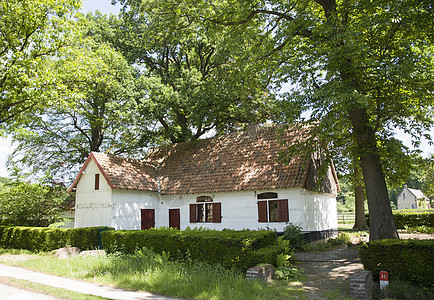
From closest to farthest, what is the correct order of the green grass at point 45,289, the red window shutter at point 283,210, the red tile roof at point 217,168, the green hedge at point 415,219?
1. the green grass at point 45,289
2. the red window shutter at point 283,210
3. the red tile roof at point 217,168
4. the green hedge at point 415,219

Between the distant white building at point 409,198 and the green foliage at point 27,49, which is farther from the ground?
the green foliage at point 27,49

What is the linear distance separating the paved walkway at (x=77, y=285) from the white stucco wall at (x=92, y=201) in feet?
24.3

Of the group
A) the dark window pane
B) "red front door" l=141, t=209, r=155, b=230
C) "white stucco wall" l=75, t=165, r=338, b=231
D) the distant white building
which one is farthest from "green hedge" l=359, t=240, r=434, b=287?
the distant white building

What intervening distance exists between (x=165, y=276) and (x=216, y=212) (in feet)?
33.7

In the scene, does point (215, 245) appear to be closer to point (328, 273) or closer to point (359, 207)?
point (328, 273)

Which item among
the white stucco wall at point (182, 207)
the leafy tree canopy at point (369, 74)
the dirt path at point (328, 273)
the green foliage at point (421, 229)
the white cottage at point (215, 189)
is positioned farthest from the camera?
the green foliage at point (421, 229)

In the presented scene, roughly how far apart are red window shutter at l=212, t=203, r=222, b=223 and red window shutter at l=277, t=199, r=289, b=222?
3887 millimetres

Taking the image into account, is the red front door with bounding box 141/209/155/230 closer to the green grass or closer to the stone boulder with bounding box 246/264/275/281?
the green grass

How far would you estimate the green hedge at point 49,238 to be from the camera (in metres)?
16.5

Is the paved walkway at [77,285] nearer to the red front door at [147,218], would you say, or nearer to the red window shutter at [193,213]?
the red front door at [147,218]

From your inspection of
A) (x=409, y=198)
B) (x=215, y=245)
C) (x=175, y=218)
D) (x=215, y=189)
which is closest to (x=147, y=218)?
(x=175, y=218)

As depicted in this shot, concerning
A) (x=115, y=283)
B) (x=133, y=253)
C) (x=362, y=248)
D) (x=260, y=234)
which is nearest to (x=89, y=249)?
(x=133, y=253)

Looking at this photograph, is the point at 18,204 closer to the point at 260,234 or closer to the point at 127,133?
the point at 127,133

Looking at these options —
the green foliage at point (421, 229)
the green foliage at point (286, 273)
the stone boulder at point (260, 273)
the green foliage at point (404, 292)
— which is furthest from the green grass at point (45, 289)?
the green foliage at point (421, 229)
